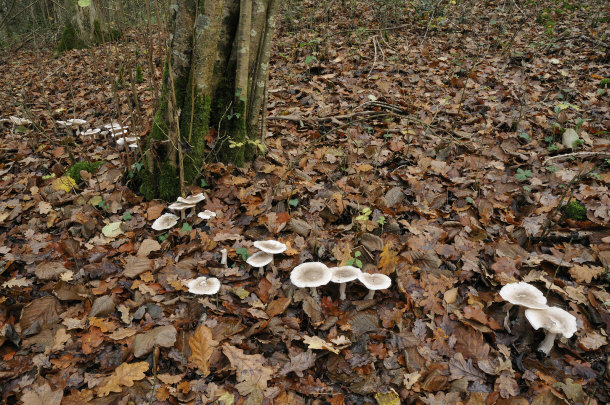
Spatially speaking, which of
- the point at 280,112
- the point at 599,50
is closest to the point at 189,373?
the point at 280,112

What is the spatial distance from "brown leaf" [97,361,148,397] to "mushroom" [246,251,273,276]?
3.90ft

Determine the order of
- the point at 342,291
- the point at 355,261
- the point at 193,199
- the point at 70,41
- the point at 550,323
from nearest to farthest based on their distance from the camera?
the point at 550,323 < the point at 342,291 < the point at 355,261 < the point at 193,199 < the point at 70,41

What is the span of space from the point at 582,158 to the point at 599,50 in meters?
5.15

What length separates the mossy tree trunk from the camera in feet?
12.9

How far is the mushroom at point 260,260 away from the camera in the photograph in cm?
330

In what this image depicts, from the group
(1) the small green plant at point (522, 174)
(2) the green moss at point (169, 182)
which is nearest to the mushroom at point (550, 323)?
(1) the small green plant at point (522, 174)

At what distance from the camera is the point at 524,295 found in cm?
282

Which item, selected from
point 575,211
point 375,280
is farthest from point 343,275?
point 575,211

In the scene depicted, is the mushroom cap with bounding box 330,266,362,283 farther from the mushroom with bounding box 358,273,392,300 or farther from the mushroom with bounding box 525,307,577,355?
the mushroom with bounding box 525,307,577,355

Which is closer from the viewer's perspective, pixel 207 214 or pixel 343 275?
pixel 343 275

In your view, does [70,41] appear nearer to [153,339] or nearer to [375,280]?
[153,339]

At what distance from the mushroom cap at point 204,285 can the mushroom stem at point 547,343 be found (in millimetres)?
2721

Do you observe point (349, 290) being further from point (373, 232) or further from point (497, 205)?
point (497, 205)

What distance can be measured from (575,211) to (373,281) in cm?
247
